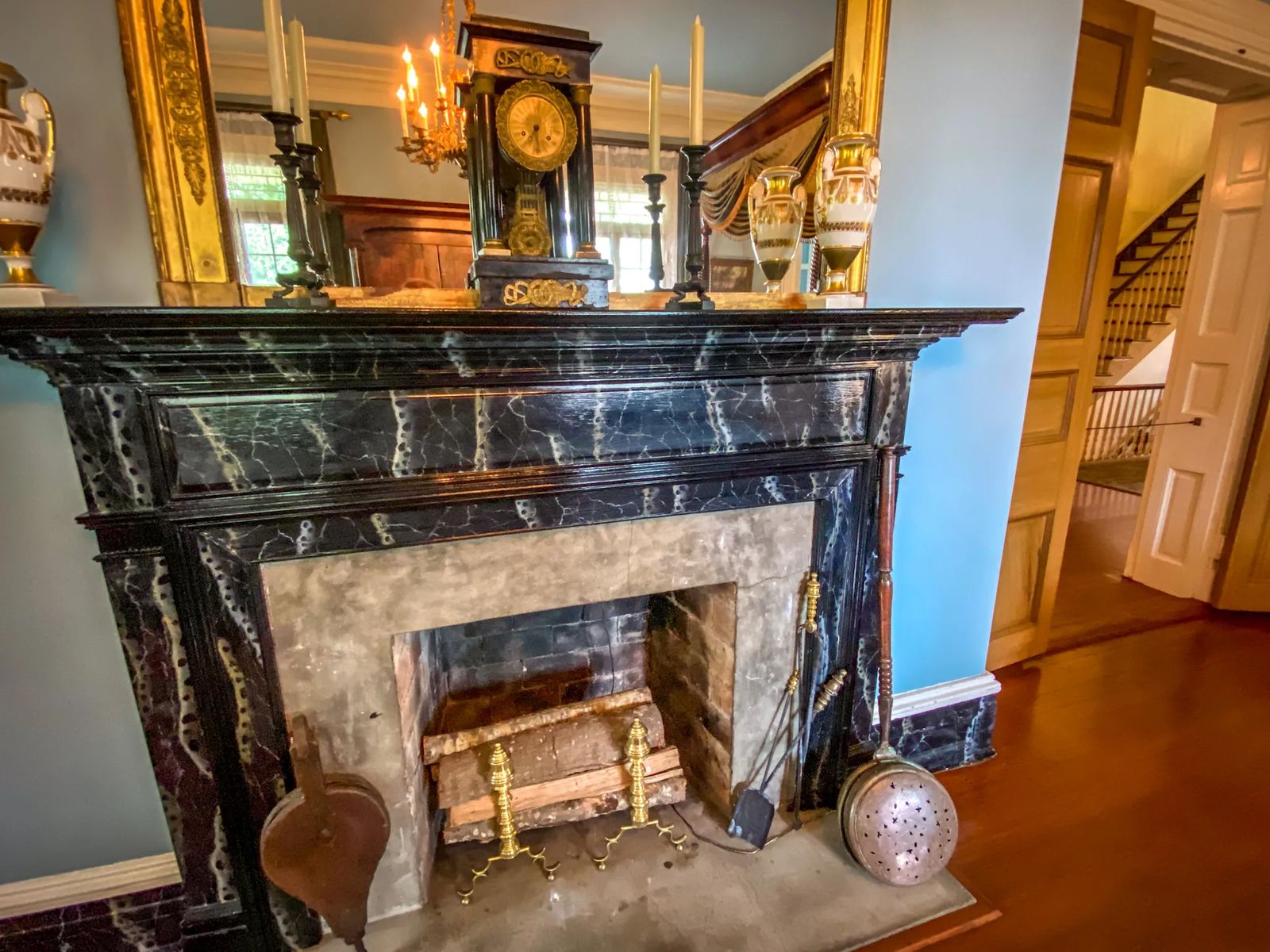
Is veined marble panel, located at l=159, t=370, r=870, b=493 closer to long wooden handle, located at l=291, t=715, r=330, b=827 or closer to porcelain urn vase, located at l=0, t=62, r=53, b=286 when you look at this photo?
porcelain urn vase, located at l=0, t=62, r=53, b=286

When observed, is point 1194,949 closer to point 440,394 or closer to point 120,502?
point 440,394

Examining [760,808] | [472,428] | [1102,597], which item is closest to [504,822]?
[760,808]

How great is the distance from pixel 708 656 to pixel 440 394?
39.7 inches

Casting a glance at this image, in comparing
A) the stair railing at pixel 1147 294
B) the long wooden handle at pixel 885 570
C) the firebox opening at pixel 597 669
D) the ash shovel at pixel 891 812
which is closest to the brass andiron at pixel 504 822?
the firebox opening at pixel 597 669

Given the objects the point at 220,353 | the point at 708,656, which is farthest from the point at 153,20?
the point at 708,656

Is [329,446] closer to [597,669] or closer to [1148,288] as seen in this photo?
[597,669]

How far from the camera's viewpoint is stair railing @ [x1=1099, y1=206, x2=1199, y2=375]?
5.81m

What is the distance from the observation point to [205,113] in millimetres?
997

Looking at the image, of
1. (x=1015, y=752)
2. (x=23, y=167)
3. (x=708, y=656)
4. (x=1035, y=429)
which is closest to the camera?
(x=23, y=167)

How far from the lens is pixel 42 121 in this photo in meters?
0.92

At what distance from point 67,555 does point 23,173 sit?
2.19ft

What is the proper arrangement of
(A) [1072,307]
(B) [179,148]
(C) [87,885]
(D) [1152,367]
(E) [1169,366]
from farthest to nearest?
(D) [1152,367] < (E) [1169,366] < (A) [1072,307] < (C) [87,885] < (B) [179,148]

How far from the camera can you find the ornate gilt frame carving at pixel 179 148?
0.96m

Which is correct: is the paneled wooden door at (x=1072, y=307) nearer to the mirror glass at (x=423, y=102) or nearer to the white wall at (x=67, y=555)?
the mirror glass at (x=423, y=102)
